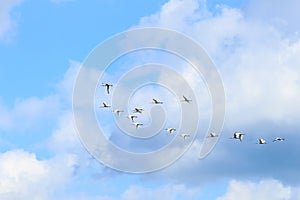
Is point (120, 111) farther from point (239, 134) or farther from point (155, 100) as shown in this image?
point (239, 134)

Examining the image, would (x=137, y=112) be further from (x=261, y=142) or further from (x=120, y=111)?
(x=261, y=142)

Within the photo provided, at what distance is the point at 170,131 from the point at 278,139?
21859 mm

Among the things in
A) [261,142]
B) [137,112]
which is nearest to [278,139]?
[261,142]

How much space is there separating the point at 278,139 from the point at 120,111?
32041 millimetres

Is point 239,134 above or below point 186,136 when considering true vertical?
above

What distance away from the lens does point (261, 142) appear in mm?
124188

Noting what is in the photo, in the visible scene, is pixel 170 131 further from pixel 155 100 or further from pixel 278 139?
pixel 278 139

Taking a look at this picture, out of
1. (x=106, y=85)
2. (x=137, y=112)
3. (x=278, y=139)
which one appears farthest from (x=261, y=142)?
(x=106, y=85)

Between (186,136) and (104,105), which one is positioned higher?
(104,105)

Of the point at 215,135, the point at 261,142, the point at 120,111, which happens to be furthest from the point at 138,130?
the point at 261,142

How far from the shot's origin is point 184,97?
117m

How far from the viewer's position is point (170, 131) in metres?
122

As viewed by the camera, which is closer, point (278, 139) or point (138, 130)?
point (138, 130)

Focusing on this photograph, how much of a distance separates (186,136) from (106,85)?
1810 cm
